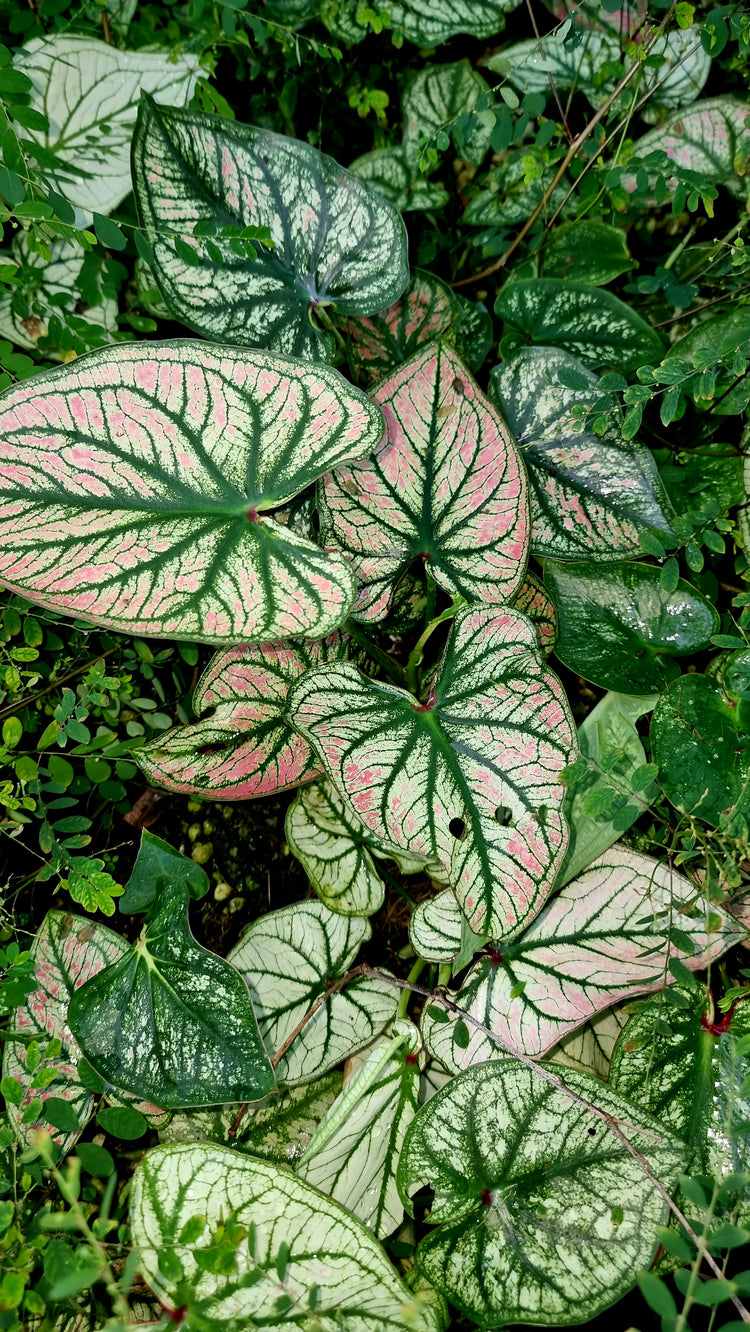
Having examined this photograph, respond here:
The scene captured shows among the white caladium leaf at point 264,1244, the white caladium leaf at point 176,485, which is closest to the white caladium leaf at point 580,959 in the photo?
the white caladium leaf at point 264,1244

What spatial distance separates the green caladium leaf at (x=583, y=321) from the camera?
1339mm

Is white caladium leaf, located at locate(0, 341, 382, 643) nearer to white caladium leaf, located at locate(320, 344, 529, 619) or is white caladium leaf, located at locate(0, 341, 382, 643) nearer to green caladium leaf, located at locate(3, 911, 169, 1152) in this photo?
white caladium leaf, located at locate(320, 344, 529, 619)

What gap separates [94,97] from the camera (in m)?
1.42

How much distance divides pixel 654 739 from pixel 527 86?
1286mm

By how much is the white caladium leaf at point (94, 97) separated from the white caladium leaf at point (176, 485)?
67 cm

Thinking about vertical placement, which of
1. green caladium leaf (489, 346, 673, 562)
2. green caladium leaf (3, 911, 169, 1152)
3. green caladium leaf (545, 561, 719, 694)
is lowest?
green caladium leaf (3, 911, 169, 1152)

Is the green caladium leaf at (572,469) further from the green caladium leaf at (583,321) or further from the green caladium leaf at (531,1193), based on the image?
the green caladium leaf at (531,1193)

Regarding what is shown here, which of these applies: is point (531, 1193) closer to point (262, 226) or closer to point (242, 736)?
point (242, 736)

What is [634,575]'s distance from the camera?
4.26 feet

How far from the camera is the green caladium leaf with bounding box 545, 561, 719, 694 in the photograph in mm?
1258

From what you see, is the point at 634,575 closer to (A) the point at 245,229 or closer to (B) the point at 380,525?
(B) the point at 380,525

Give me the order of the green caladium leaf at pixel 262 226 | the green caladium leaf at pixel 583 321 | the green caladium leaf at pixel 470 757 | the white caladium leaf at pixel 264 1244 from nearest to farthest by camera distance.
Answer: the white caladium leaf at pixel 264 1244
the green caladium leaf at pixel 470 757
the green caladium leaf at pixel 262 226
the green caladium leaf at pixel 583 321

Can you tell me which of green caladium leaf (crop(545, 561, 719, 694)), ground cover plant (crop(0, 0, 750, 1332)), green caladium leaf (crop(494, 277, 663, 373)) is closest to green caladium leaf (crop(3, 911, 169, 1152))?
ground cover plant (crop(0, 0, 750, 1332))

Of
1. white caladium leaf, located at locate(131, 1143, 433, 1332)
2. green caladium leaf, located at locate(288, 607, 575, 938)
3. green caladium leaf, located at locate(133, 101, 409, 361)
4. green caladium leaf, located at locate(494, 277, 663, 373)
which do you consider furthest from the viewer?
green caladium leaf, located at locate(494, 277, 663, 373)
